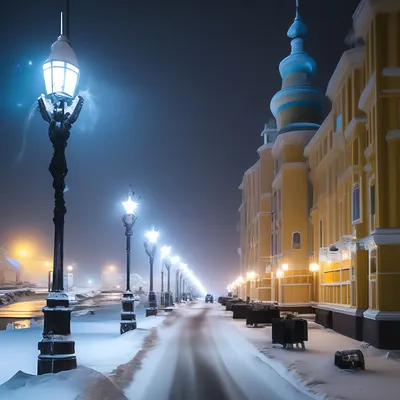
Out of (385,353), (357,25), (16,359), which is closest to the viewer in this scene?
(16,359)

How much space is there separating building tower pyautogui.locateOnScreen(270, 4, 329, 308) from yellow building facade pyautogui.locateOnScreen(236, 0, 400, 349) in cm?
8

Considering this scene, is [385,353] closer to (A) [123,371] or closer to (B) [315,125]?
(A) [123,371]

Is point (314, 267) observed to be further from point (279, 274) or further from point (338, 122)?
point (338, 122)

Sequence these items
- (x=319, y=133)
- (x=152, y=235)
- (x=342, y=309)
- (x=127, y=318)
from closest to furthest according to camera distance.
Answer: (x=342, y=309)
(x=127, y=318)
(x=319, y=133)
(x=152, y=235)

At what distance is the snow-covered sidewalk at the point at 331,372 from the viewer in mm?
11430

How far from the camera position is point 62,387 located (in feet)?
33.1

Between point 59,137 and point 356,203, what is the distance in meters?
14.3

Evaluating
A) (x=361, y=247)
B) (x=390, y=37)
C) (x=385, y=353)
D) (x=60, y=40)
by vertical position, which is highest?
(x=390, y=37)

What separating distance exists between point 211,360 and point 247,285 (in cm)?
5672

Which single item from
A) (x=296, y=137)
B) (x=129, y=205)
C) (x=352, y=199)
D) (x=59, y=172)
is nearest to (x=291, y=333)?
(x=352, y=199)

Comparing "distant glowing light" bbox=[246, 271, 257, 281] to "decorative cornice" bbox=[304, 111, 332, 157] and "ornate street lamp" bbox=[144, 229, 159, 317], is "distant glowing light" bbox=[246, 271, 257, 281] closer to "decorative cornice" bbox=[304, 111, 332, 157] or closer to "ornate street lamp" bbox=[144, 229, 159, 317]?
"ornate street lamp" bbox=[144, 229, 159, 317]

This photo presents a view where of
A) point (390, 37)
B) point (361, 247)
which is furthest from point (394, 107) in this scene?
A: point (361, 247)

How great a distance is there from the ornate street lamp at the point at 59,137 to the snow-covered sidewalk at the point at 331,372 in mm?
4821

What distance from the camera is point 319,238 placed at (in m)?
35.9
